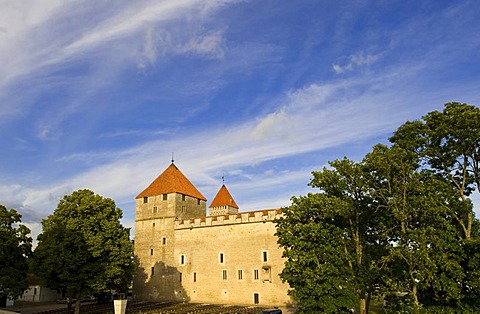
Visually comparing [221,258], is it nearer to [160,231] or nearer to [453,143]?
[160,231]

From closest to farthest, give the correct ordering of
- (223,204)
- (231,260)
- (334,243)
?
1. (334,243)
2. (231,260)
3. (223,204)

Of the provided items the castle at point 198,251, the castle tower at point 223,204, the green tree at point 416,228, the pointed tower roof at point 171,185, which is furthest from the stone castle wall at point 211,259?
the green tree at point 416,228

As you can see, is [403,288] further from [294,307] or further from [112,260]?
[112,260]

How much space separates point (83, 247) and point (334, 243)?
19.1 meters

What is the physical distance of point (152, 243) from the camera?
45094mm

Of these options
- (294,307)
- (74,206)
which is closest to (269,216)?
(294,307)

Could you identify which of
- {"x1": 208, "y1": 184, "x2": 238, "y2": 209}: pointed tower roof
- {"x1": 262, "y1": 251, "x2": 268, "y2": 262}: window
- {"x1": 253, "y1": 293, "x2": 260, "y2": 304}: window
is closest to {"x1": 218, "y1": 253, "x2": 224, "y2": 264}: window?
{"x1": 262, "y1": 251, "x2": 268, "y2": 262}: window

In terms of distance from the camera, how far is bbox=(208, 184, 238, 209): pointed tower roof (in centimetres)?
5756

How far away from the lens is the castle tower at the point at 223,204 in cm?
5694

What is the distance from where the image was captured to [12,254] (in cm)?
2911

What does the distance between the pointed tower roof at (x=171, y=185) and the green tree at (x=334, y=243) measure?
78.6 feet

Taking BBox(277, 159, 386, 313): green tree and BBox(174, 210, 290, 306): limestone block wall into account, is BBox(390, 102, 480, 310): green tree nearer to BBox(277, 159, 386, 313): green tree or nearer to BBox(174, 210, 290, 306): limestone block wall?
BBox(277, 159, 386, 313): green tree

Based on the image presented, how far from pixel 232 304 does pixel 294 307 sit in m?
6.61

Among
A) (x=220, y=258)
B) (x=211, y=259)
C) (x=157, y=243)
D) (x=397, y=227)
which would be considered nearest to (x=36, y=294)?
(x=157, y=243)
